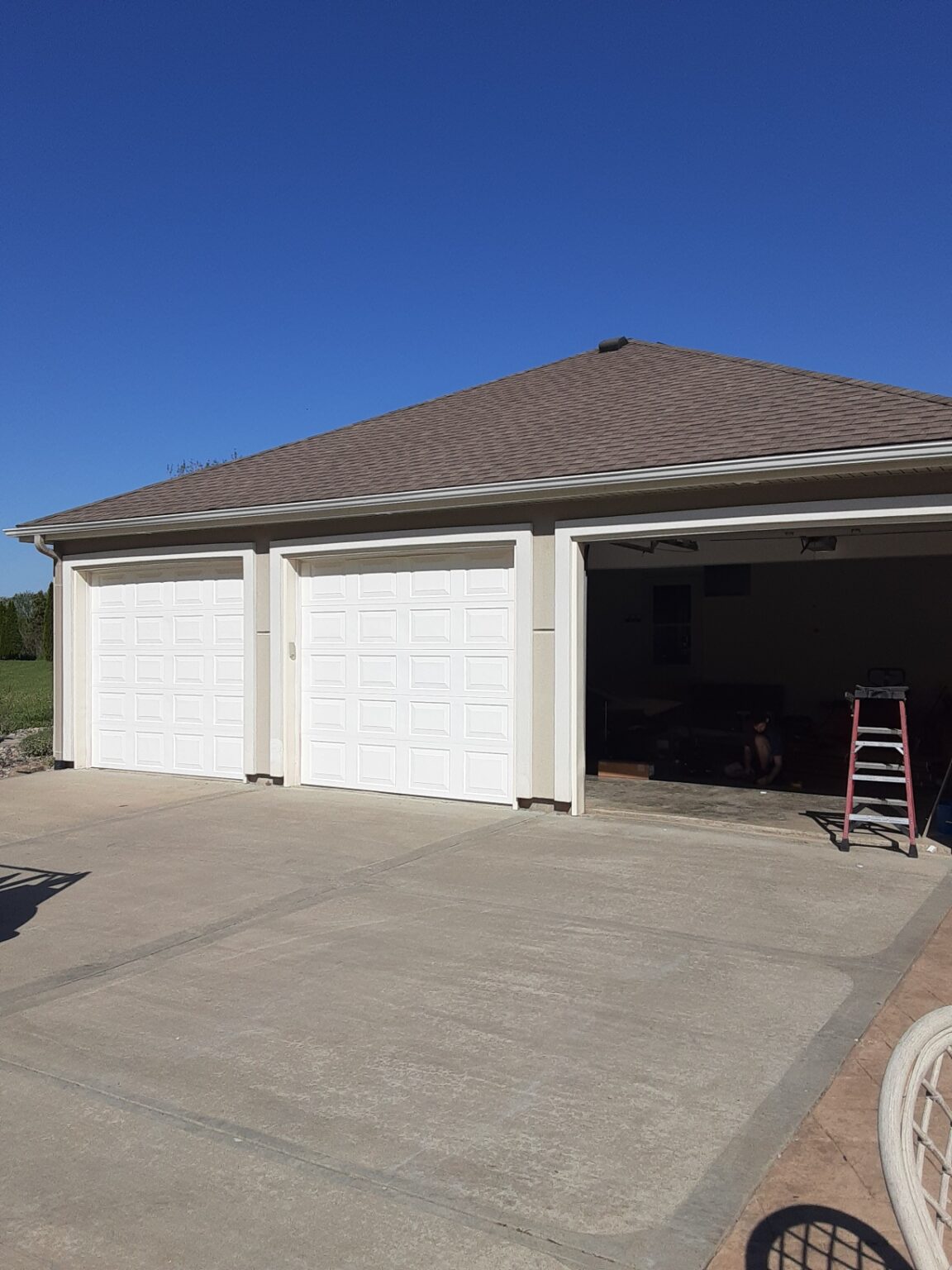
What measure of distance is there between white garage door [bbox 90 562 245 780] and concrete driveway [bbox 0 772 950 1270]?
3643 mm

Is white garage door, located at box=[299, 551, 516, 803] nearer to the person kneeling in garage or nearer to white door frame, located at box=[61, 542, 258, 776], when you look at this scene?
white door frame, located at box=[61, 542, 258, 776]

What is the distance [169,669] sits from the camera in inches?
489

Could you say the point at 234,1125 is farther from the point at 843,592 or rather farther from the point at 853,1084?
the point at 843,592

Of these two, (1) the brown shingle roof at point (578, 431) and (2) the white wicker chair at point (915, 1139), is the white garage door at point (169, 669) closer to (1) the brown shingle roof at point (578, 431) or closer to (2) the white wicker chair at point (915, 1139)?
(1) the brown shingle roof at point (578, 431)

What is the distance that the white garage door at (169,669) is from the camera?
11.9 meters

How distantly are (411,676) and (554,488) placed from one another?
8.46 ft

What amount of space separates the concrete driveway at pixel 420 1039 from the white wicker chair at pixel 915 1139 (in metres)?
1.28

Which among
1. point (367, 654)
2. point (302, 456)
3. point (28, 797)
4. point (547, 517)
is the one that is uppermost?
point (302, 456)

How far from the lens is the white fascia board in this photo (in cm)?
773

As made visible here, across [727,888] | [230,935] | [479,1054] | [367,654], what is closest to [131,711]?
[367,654]

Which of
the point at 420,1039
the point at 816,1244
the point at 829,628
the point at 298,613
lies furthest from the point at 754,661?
the point at 816,1244

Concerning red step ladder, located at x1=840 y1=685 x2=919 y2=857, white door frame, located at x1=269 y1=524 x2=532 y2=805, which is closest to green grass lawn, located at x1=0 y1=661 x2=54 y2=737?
white door frame, located at x1=269 y1=524 x2=532 y2=805

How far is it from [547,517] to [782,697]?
801 centimetres

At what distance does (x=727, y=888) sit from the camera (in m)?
6.98
